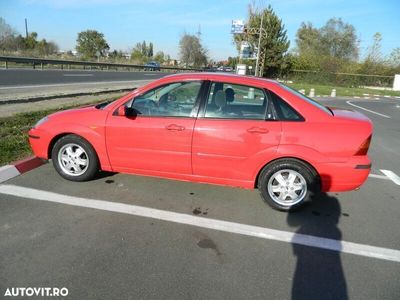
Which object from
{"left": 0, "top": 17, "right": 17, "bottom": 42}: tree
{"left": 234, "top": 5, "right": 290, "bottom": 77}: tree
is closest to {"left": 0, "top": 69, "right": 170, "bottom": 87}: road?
{"left": 234, "top": 5, "right": 290, "bottom": 77}: tree

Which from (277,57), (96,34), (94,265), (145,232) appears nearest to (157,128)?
(145,232)

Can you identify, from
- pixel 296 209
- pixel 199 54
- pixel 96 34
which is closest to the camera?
pixel 296 209

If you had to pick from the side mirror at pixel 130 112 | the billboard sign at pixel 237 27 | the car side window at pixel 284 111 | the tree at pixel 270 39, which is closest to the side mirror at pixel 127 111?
the side mirror at pixel 130 112

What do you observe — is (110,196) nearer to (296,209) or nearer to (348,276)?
(296,209)

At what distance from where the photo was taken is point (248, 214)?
3721 millimetres

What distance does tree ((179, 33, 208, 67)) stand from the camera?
71875 millimetres

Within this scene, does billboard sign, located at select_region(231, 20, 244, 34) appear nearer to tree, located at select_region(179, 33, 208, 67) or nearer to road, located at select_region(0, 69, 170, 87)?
road, located at select_region(0, 69, 170, 87)

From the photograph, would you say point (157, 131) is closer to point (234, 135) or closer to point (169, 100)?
point (169, 100)

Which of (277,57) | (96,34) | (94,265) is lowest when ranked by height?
(94,265)

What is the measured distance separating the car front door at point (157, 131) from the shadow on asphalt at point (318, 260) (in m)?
1.57

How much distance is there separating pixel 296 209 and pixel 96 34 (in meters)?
71.6

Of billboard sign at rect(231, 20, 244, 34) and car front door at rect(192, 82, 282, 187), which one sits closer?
car front door at rect(192, 82, 282, 187)

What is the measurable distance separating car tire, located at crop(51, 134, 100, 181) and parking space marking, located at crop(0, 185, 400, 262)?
0.45 metres

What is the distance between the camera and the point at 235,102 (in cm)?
394
